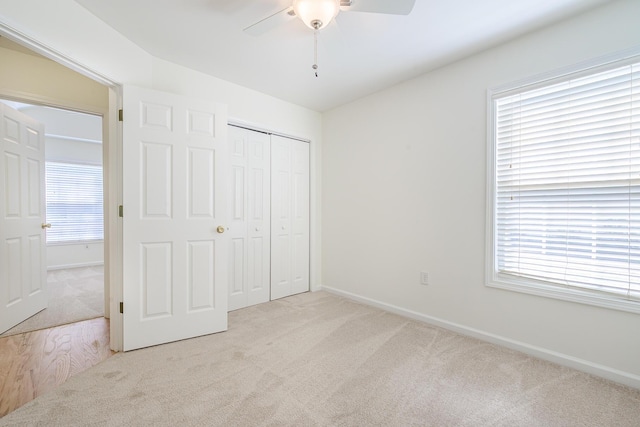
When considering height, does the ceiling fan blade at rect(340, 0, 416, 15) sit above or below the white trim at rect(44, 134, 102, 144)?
below

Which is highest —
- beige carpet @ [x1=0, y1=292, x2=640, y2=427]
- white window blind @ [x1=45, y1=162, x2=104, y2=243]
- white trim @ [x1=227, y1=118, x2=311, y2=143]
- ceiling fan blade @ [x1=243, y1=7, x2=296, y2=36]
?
ceiling fan blade @ [x1=243, y1=7, x2=296, y2=36]

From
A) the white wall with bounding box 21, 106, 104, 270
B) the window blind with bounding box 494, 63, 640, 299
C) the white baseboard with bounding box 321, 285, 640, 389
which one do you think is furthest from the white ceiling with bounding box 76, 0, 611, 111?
the white wall with bounding box 21, 106, 104, 270

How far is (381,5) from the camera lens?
1.46m

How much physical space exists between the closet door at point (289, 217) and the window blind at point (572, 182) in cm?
231

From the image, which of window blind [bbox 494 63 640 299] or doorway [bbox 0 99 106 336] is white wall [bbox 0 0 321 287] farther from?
doorway [bbox 0 99 106 336]

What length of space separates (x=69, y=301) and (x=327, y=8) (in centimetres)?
434

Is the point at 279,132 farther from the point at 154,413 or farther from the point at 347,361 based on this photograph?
the point at 154,413

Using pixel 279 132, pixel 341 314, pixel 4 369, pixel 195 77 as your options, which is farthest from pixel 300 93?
pixel 4 369

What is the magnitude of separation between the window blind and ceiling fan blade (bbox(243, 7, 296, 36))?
1.85 meters

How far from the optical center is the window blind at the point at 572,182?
1792 mm

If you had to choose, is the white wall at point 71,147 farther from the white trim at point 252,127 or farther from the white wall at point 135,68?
the white trim at point 252,127

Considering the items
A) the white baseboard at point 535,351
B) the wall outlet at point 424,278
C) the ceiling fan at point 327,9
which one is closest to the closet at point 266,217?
the white baseboard at point 535,351

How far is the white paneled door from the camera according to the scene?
2221 mm

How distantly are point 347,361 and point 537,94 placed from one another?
2.56m
